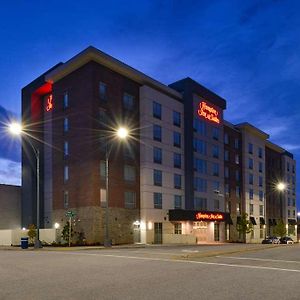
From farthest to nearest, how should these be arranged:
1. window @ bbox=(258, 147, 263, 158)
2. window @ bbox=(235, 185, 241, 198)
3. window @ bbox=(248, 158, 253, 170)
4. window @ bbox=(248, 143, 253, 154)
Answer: window @ bbox=(258, 147, 263, 158), window @ bbox=(248, 143, 253, 154), window @ bbox=(248, 158, 253, 170), window @ bbox=(235, 185, 241, 198)

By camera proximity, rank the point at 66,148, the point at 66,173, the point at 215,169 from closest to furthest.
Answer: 1. the point at 66,173
2. the point at 66,148
3. the point at 215,169

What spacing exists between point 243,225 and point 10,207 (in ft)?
130

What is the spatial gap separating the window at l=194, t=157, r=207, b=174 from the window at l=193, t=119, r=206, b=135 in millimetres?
4452

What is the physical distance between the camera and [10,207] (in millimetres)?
57781

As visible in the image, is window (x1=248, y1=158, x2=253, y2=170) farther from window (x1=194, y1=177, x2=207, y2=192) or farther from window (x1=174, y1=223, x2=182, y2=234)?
window (x1=174, y1=223, x2=182, y2=234)

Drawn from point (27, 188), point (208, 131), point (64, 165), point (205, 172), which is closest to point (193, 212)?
point (205, 172)

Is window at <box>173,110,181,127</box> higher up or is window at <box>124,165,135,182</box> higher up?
window at <box>173,110,181,127</box>

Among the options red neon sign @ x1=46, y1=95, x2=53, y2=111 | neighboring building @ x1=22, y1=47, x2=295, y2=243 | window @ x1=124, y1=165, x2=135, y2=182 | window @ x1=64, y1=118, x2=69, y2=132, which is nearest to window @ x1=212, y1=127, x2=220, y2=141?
neighboring building @ x1=22, y1=47, x2=295, y2=243

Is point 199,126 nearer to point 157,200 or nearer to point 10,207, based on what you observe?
point 157,200

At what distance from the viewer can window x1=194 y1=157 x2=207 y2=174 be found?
62.7 metres

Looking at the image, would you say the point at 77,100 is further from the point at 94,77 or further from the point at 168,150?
the point at 168,150

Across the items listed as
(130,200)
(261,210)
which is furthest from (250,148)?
(130,200)

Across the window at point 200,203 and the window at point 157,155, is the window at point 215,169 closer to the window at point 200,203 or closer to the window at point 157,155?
the window at point 200,203

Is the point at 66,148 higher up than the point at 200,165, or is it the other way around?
the point at 66,148
